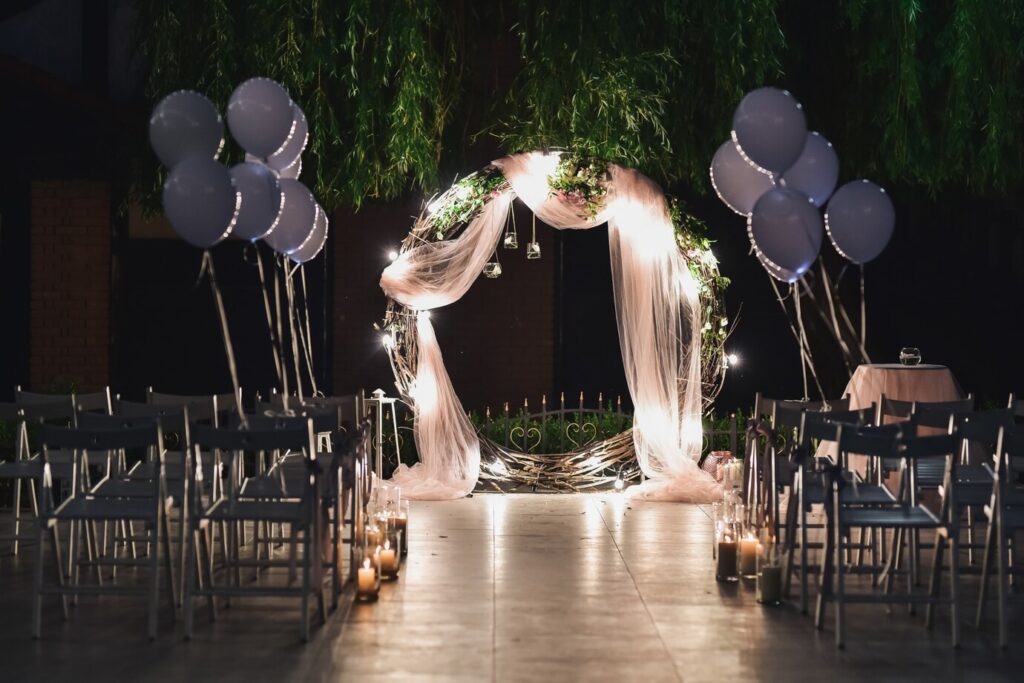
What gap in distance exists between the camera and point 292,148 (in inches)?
303

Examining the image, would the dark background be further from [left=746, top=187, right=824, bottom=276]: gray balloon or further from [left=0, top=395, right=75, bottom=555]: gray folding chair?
[left=746, top=187, right=824, bottom=276]: gray balloon

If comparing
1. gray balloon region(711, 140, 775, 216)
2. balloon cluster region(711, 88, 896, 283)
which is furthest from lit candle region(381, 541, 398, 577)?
gray balloon region(711, 140, 775, 216)

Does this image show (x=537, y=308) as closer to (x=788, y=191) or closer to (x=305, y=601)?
(x=788, y=191)

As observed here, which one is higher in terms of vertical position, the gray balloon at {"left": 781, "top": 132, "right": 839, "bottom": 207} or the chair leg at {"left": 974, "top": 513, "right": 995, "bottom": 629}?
the gray balloon at {"left": 781, "top": 132, "right": 839, "bottom": 207}

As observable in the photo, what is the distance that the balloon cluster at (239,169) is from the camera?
6.47m

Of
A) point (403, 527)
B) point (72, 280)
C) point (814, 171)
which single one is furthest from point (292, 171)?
point (72, 280)

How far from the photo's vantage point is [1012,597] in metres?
6.59

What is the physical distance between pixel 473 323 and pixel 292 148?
6208 millimetres

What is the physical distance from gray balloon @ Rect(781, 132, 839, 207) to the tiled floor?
2.08 metres

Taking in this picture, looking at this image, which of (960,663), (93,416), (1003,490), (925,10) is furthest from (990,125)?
(93,416)

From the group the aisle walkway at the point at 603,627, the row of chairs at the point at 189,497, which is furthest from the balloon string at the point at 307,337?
the aisle walkway at the point at 603,627

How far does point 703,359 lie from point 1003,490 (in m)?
3.77

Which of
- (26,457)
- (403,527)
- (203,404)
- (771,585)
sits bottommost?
(771,585)

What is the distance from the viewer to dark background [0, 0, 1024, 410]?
13.3 meters
